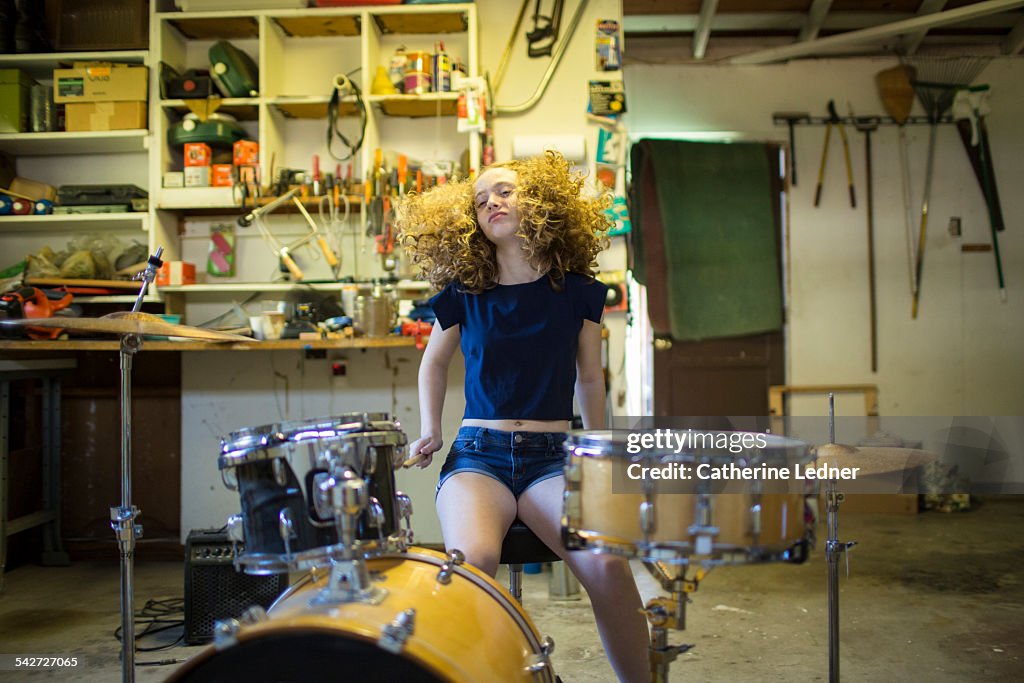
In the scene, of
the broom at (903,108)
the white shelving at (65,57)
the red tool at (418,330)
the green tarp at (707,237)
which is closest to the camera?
the red tool at (418,330)

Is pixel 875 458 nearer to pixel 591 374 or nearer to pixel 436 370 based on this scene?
pixel 591 374

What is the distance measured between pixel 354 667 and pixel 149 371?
3.09 metres

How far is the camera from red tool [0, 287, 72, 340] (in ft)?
10.4

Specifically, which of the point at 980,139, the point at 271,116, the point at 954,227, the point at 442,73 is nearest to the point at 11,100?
the point at 271,116

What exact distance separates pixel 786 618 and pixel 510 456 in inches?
66.0

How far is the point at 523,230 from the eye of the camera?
2.01m

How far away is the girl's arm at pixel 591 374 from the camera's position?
206 cm

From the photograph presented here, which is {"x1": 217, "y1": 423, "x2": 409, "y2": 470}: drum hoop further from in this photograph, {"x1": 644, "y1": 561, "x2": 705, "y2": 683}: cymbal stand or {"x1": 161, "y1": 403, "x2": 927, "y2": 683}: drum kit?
{"x1": 644, "y1": 561, "x2": 705, "y2": 683}: cymbal stand

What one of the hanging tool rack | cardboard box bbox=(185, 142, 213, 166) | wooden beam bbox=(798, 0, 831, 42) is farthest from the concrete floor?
wooden beam bbox=(798, 0, 831, 42)

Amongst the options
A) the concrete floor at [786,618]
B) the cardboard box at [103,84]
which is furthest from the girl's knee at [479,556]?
the cardboard box at [103,84]

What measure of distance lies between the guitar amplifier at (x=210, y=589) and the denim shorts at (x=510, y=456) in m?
1.29

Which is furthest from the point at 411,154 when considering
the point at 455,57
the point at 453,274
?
the point at 453,274

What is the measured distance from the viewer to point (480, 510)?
1717 millimetres

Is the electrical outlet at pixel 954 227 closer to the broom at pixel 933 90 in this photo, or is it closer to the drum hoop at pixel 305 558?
the broom at pixel 933 90
